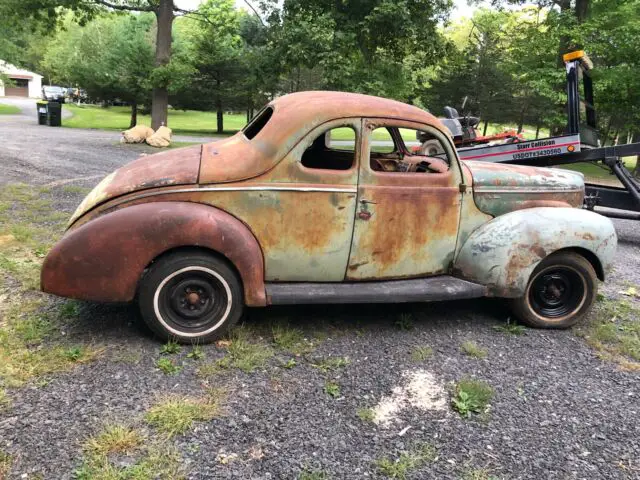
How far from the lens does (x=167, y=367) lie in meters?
3.40

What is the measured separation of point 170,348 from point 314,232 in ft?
4.37

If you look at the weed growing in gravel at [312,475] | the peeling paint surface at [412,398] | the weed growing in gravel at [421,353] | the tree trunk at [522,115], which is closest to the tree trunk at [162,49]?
the weed growing in gravel at [421,353]

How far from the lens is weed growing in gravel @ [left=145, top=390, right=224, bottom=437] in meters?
2.83

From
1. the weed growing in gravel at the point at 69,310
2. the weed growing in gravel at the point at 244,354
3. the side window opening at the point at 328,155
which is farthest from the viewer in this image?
the side window opening at the point at 328,155

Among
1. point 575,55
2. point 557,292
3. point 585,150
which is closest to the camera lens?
point 557,292

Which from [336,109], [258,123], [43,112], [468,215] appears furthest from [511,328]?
[43,112]

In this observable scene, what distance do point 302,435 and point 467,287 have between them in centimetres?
194

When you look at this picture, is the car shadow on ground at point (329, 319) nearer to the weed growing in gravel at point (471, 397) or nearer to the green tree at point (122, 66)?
the weed growing in gravel at point (471, 397)

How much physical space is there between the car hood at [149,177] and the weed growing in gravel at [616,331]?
3509 millimetres

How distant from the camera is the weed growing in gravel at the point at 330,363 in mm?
3572

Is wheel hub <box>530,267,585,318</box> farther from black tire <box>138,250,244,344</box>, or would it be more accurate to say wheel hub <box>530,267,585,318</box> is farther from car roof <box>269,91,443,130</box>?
black tire <box>138,250,244,344</box>

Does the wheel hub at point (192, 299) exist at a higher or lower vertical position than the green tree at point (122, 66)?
lower

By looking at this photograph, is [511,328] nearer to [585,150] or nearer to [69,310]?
[69,310]

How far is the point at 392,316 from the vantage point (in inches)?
177
